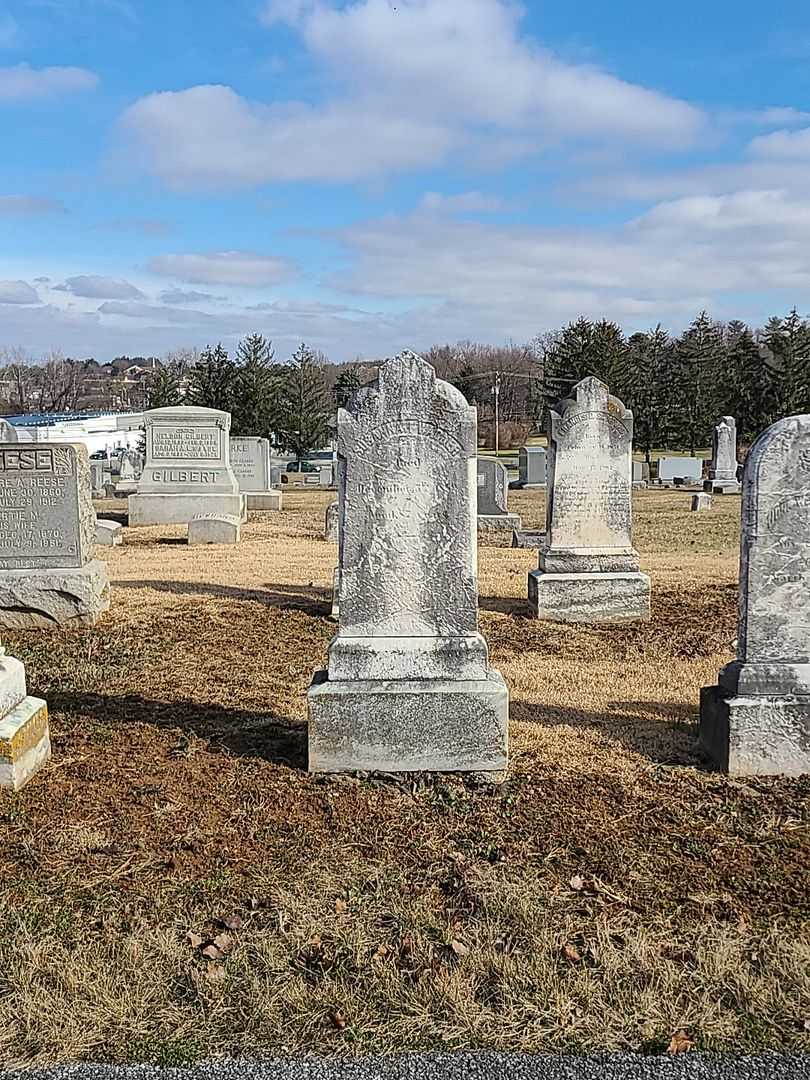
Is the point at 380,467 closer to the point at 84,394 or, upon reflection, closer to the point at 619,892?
the point at 619,892

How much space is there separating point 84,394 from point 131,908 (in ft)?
327

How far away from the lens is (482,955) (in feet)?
10.9

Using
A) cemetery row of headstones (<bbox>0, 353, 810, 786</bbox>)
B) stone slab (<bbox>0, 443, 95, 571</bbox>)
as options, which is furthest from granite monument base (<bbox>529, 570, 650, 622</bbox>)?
stone slab (<bbox>0, 443, 95, 571</bbox>)

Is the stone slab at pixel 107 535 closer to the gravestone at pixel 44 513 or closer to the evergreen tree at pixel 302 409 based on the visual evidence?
the gravestone at pixel 44 513

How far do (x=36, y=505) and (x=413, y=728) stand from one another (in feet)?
19.2

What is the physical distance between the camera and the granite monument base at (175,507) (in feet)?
57.2

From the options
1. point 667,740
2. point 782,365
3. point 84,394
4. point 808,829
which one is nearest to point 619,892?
point 808,829

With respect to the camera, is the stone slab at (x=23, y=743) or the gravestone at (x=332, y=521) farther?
the gravestone at (x=332, y=521)

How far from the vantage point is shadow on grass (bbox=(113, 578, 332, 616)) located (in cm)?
974

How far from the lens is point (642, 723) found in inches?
237

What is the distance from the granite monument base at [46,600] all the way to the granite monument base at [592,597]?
181 inches

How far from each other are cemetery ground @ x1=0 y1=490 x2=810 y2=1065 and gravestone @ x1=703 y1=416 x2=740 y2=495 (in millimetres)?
20910

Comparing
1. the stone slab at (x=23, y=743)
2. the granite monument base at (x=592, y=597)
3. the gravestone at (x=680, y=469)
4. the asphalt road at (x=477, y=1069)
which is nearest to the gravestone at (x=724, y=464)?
the gravestone at (x=680, y=469)

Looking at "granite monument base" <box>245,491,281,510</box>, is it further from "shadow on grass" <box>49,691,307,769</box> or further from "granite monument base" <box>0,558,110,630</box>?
"shadow on grass" <box>49,691,307,769</box>
